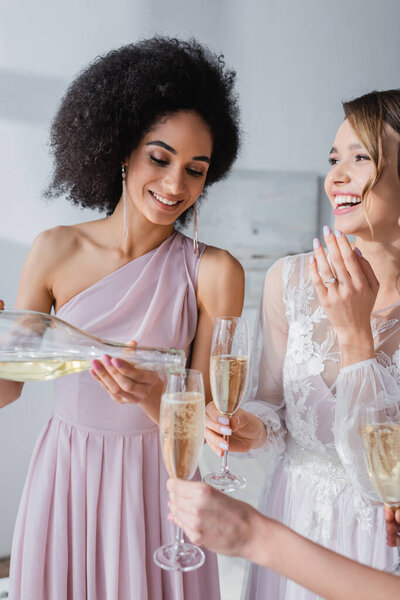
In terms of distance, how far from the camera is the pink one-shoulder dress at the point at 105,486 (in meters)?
1.43

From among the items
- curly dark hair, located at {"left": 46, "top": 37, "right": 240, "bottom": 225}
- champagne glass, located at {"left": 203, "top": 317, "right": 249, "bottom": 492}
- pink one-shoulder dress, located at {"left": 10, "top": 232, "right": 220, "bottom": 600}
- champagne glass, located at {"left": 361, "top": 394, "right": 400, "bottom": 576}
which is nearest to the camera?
champagne glass, located at {"left": 361, "top": 394, "right": 400, "bottom": 576}

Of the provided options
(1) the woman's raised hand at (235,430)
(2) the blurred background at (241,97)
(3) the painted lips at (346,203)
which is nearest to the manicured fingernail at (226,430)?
(1) the woman's raised hand at (235,430)

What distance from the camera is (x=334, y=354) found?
1.45 meters

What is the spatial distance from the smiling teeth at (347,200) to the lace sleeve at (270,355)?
0.25 m

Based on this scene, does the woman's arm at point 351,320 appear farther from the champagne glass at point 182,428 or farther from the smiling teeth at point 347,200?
the champagne glass at point 182,428

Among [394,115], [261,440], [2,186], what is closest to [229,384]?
[261,440]

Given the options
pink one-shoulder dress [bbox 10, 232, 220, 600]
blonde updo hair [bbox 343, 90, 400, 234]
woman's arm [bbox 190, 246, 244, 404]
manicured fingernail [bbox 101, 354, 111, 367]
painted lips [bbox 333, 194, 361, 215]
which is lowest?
pink one-shoulder dress [bbox 10, 232, 220, 600]

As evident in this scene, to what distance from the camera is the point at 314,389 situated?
142cm

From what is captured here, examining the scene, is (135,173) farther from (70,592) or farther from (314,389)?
(70,592)

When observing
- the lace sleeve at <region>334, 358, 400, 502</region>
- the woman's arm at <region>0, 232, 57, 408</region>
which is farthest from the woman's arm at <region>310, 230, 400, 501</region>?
the woman's arm at <region>0, 232, 57, 408</region>

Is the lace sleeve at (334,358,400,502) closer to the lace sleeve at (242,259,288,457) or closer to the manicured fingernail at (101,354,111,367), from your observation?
the lace sleeve at (242,259,288,457)

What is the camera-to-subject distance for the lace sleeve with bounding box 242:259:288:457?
149 cm

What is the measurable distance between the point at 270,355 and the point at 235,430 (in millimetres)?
310

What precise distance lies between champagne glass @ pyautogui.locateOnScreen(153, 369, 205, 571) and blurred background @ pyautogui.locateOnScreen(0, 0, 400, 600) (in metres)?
1.70
